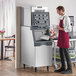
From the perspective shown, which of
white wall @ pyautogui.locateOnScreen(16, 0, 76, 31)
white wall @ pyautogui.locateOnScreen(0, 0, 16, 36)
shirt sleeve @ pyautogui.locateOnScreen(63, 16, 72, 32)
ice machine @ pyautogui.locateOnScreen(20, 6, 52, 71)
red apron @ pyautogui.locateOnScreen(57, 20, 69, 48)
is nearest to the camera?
shirt sleeve @ pyautogui.locateOnScreen(63, 16, 72, 32)

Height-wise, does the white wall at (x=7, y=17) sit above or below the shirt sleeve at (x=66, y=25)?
above

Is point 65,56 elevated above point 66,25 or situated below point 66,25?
below

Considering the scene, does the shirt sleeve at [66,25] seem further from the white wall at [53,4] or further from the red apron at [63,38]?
the white wall at [53,4]

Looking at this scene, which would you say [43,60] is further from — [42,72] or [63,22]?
[63,22]

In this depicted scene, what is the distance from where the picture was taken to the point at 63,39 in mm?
5895

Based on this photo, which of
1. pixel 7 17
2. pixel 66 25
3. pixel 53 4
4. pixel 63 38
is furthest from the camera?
pixel 7 17

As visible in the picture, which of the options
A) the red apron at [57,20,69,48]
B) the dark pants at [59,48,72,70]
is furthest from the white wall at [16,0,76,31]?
the dark pants at [59,48,72,70]

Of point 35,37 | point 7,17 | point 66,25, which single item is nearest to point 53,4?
point 35,37

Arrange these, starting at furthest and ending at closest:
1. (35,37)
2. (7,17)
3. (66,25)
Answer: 1. (7,17)
2. (35,37)
3. (66,25)

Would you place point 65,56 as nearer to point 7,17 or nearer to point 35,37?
point 35,37

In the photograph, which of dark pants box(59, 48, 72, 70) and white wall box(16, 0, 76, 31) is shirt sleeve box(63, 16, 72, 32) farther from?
white wall box(16, 0, 76, 31)

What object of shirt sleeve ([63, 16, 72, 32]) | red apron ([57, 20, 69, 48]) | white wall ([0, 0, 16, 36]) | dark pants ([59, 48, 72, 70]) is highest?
white wall ([0, 0, 16, 36])

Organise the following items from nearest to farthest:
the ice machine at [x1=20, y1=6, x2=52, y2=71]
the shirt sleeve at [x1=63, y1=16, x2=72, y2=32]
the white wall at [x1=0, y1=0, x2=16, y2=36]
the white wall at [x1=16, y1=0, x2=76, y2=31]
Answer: the shirt sleeve at [x1=63, y1=16, x2=72, y2=32] → the ice machine at [x1=20, y1=6, x2=52, y2=71] → the white wall at [x1=16, y1=0, x2=76, y2=31] → the white wall at [x1=0, y1=0, x2=16, y2=36]

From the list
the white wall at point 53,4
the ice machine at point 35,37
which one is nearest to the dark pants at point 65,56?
the ice machine at point 35,37
